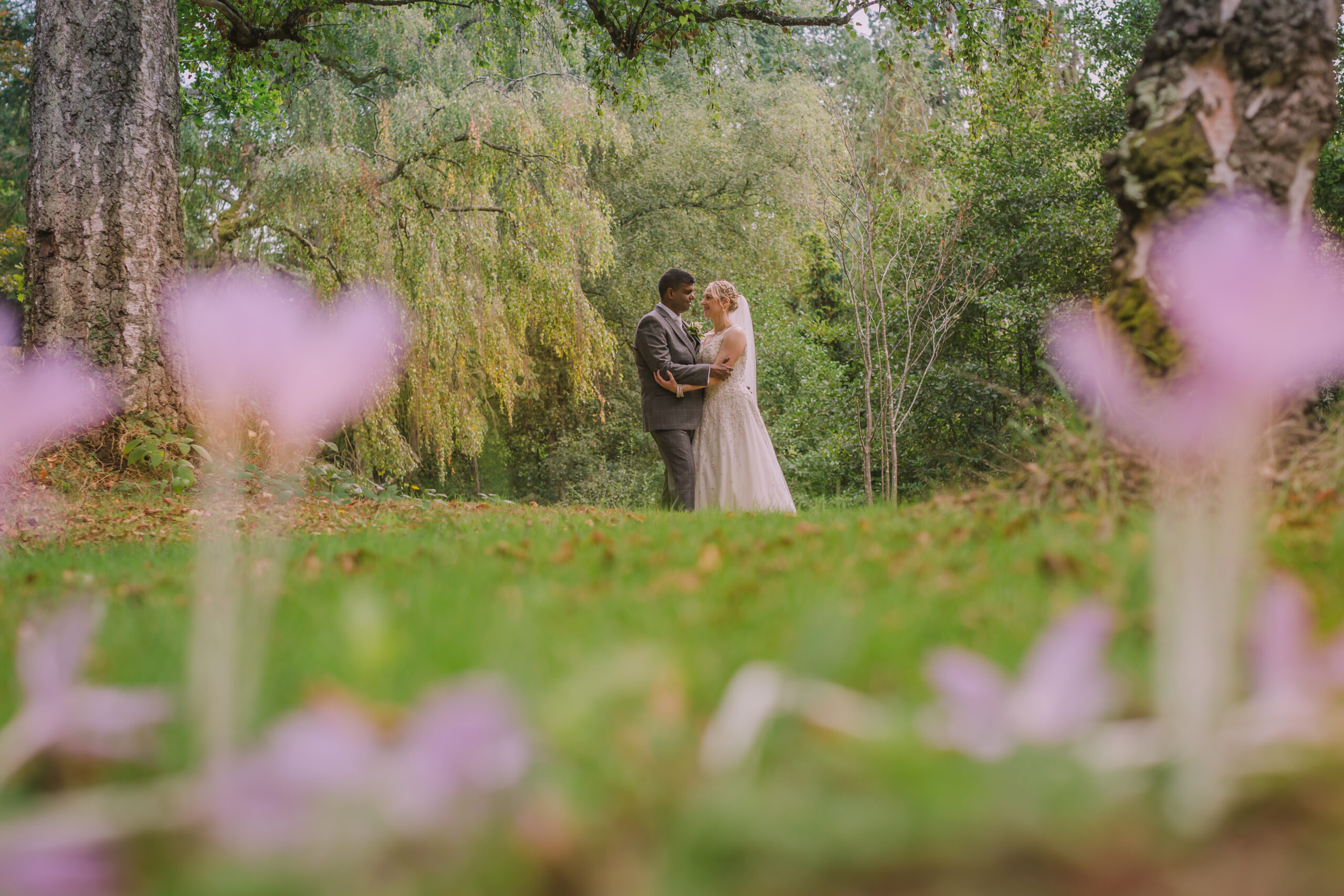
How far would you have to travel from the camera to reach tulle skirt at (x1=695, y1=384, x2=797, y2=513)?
6.47 meters

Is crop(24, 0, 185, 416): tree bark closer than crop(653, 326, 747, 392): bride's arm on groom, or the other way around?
crop(24, 0, 185, 416): tree bark

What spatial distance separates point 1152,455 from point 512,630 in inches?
78.8

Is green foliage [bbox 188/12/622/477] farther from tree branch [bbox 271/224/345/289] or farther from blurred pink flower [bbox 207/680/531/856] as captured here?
blurred pink flower [bbox 207/680/531/856]

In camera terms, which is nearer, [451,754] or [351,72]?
[451,754]

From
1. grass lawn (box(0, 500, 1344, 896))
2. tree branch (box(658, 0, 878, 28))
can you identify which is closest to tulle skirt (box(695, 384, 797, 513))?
tree branch (box(658, 0, 878, 28))

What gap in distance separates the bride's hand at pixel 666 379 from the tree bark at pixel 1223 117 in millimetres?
3806

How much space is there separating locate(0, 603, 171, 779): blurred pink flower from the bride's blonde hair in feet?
19.2

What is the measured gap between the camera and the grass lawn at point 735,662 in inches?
26.1

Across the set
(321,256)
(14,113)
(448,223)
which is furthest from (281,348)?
(14,113)

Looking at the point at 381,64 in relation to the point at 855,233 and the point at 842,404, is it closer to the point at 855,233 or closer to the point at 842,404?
the point at 855,233

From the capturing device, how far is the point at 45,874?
565mm

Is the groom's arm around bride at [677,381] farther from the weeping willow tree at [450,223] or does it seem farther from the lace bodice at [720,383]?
the weeping willow tree at [450,223]

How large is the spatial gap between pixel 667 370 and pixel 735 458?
2.71ft

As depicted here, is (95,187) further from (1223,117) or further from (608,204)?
(1223,117)
